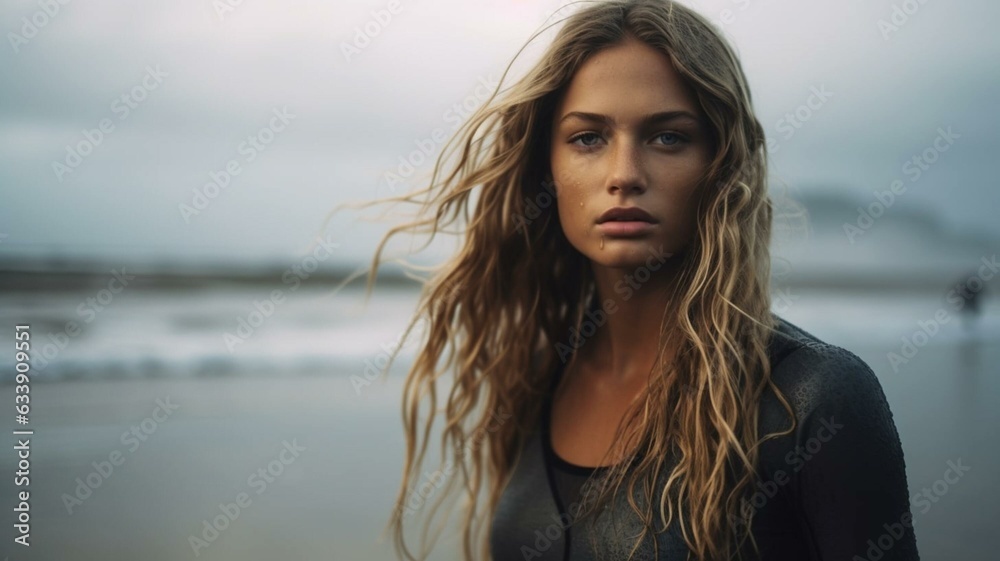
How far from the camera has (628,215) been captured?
1867 mm

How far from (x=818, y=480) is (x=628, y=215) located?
2.13 ft

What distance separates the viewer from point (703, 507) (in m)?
1.70

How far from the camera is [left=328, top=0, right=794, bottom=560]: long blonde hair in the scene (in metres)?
1.75

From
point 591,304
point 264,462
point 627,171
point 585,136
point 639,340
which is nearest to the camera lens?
point 627,171

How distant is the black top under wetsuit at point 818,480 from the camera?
1594 millimetres

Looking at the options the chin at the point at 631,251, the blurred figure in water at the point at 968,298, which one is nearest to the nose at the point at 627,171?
the chin at the point at 631,251

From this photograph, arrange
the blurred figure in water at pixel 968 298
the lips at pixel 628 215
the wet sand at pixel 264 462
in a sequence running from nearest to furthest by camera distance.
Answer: the lips at pixel 628 215 < the wet sand at pixel 264 462 < the blurred figure in water at pixel 968 298

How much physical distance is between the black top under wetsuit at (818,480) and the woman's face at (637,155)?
1.15 ft

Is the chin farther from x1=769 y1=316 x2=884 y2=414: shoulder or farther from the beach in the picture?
the beach

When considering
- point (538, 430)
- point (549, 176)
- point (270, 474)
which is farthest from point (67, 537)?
point (549, 176)

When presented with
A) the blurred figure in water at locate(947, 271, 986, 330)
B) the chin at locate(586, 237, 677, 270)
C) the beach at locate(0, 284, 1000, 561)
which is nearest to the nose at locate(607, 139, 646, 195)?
the chin at locate(586, 237, 677, 270)

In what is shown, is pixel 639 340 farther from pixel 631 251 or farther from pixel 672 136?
pixel 672 136

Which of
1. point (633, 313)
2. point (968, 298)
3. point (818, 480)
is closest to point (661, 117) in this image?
point (633, 313)

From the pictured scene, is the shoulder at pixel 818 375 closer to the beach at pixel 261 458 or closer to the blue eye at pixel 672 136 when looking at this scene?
the blue eye at pixel 672 136
